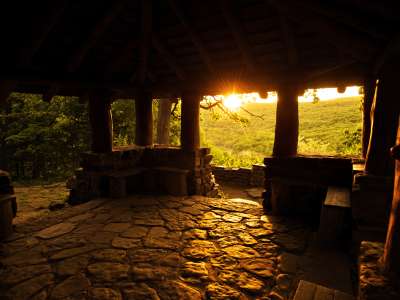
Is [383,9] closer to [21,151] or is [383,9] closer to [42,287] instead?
[42,287]

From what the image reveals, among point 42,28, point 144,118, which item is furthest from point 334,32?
point 144,118

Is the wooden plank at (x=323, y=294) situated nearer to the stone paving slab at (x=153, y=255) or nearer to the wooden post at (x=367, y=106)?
the stone paving slab at (x=153, y=255)

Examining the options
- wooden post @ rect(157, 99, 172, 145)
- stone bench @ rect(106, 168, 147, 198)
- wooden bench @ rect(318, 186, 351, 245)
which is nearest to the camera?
wooden bench @ rect(318, 186, 351, 245)

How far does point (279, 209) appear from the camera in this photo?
217 inches

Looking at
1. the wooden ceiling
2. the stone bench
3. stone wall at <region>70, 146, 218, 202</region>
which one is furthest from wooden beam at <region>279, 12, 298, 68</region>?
the stone bench

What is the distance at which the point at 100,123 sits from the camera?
7.03 metres

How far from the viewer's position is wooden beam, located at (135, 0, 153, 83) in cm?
523

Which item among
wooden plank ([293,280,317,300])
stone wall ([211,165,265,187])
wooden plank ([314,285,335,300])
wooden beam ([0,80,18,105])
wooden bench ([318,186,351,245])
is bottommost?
stone wall ([211,165,265,187])

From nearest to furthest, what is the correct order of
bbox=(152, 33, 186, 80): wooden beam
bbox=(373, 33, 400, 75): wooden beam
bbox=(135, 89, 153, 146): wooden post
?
bbox=(373, 33, 400, 75): wooden beam < bbox=(152, 33, 186, 80): wooden beam < bbox=(135, 89, 153, 146): wooden post

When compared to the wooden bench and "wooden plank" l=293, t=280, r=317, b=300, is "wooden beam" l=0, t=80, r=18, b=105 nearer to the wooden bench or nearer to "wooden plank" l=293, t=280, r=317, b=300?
"wooden plank" l=293, t=280, r=317, b=300

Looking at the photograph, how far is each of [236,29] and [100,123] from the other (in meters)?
4.43

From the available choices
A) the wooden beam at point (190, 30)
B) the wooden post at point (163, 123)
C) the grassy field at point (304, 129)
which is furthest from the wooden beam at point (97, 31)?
the grassy field at point (304, 129)

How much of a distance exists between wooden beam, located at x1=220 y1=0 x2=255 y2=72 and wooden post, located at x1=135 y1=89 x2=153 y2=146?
351 cm

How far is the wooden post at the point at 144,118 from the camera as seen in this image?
7770mm
